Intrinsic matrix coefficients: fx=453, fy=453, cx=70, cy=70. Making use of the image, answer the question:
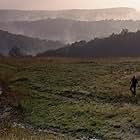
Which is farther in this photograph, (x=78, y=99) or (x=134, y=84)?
(x=78, y=99)

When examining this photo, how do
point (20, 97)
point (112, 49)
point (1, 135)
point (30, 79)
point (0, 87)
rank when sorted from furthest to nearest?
point (112, 49) < point (30, 79) < point (0, 87) < point (20, 97) < point (1, 135)

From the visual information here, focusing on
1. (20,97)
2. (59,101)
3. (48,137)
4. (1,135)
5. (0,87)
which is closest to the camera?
(1,135)

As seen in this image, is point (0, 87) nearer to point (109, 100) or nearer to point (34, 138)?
point (109, 100)

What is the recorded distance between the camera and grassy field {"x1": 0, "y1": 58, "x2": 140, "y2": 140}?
42938 mm

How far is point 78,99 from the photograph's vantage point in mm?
58219

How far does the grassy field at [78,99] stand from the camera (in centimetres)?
4294

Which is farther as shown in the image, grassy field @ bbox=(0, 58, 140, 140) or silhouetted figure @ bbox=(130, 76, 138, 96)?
silhouetted figure @ bbox=(130, 76, 138, 96)

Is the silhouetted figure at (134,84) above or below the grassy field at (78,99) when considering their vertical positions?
above

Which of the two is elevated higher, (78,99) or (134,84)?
(134,84)

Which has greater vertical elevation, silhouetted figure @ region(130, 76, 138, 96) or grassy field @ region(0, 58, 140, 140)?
silhouetted figure @ region(130, 76, 138, 96)

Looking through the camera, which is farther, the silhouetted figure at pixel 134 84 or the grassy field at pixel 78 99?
the silhouetted figure at pixel 134 84

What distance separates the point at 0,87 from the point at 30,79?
263 inches

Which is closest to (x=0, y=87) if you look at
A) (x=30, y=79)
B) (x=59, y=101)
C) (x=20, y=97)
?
(x=30, y=79)

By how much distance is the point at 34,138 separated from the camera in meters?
37.8
